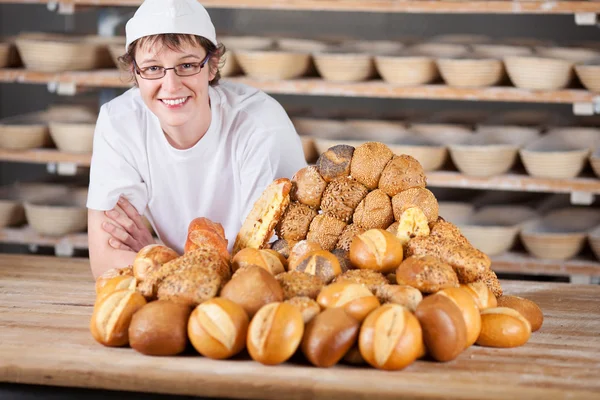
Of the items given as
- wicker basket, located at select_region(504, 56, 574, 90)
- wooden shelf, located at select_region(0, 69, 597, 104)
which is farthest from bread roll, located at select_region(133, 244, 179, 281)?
wicker basket, located at select_region(504, 56, 574, 90)

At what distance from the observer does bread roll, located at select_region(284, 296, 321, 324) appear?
122cm

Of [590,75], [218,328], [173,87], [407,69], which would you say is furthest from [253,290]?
[590,75]

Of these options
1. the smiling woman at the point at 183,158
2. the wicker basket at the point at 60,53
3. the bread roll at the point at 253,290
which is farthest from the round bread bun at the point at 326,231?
the wicker basket at the point at 60,53

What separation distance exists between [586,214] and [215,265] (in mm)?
2458

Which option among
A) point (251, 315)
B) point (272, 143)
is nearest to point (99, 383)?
point (251, 315)

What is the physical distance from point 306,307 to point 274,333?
0.08 m

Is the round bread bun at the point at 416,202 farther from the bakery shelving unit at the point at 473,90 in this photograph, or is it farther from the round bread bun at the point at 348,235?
the bakery shelving unit at the point at 473,90

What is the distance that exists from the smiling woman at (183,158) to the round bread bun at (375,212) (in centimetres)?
58

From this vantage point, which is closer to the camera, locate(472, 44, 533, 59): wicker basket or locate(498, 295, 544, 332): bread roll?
locate(498, 295, 544, 332): bread roll

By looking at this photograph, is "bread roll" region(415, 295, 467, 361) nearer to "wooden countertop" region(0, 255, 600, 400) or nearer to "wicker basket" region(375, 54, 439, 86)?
"wooden countertop" region(0, 255, 600, 400)

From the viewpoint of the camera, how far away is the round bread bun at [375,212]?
145 centimetres

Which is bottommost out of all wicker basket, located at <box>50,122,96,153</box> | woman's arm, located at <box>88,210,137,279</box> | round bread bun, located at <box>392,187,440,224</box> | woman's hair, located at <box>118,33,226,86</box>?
wicker basket, located at <box>50,122,96,153</box>

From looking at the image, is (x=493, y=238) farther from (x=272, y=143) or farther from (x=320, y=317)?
(x=320, y=317)

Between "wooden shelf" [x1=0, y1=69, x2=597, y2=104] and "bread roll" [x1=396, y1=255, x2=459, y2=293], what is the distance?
204cm
